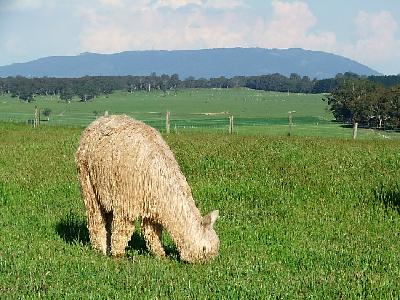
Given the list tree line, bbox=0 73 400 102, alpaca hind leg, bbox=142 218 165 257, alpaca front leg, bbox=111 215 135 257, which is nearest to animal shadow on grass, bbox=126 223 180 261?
alpaca hind leg, bbox=142 218 165 257

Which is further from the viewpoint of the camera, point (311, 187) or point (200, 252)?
point (311, 187)

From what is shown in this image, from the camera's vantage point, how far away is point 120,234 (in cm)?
998

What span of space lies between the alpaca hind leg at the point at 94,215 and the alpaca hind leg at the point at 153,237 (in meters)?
0.92

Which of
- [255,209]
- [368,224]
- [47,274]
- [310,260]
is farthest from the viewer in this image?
[255,209]

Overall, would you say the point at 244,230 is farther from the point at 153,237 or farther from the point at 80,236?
the point at 80,236

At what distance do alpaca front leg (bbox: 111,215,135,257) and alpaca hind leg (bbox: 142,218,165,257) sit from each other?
23cm

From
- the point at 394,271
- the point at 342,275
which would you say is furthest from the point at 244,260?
the point at 394,271

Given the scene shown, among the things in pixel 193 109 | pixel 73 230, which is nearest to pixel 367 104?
pixel 193 109

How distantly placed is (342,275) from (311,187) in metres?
7.27

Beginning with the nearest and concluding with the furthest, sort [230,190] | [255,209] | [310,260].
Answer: [310,260]
[255,209]
[230,190]

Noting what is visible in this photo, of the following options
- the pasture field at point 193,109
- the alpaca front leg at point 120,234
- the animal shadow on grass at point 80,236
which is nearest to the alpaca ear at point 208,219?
the animal shadow on grass at point 80,236

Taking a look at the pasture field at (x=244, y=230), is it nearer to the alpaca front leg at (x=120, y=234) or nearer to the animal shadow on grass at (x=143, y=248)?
the animal shadow on grass at (x=143, y=248)

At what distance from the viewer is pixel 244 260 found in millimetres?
10008

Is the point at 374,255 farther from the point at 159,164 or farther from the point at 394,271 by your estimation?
the point at 159,164
